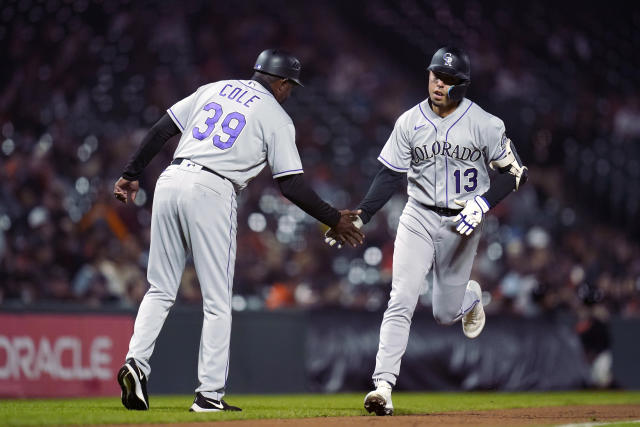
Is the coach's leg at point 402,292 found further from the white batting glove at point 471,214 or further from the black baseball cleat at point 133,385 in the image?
the black baseball cleat at point 133,385

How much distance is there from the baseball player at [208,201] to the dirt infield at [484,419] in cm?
62

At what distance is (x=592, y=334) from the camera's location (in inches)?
440

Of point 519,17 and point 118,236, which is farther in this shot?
point 519,17

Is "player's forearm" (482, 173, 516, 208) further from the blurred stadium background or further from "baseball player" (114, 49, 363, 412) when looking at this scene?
the blurred stadium background

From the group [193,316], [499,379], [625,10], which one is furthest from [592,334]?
[625,10]

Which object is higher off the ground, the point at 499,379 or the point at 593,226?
the point at 593,226

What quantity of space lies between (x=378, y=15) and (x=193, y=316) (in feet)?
28.8

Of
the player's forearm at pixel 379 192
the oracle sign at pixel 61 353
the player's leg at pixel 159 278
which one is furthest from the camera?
the oracle sign at pixel 61 353

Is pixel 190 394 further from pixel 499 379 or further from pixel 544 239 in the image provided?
pixel 544 239

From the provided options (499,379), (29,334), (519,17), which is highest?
(519,17)

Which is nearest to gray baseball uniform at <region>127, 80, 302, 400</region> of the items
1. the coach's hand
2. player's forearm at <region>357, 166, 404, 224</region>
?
the coach's hand

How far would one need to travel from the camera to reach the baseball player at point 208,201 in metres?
5.25

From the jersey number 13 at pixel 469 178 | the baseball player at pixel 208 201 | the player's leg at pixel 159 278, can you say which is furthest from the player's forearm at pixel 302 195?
the jersey number 13 at pixel 469 178

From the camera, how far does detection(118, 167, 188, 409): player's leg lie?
17.2 ft
